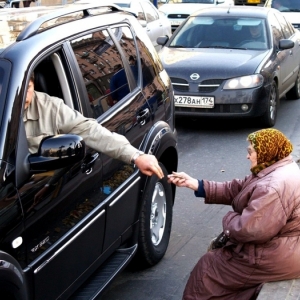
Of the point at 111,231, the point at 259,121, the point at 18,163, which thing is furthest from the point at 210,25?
the point at 18,163

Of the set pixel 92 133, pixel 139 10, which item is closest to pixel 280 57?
pixel 139 10

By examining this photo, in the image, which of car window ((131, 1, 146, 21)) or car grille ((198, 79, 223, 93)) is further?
car window ((131, 1, 146, 21))

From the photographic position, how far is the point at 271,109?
10.2 m

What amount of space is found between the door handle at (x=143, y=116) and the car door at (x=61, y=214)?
0.84 meters

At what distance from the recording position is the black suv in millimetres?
3256

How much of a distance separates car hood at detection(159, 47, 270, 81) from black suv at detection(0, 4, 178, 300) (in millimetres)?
3953

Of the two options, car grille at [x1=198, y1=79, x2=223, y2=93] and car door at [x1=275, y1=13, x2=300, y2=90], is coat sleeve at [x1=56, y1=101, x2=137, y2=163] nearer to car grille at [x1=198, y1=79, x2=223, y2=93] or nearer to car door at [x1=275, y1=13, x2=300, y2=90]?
car grille at [x1=198, y1=79, x2=223, y2=93]

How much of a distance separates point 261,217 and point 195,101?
581 centimetres

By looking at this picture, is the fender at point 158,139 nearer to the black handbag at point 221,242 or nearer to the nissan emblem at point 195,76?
the black handbag at point 221,242

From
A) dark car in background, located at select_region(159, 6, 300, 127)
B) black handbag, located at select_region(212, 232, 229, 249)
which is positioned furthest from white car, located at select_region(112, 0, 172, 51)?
black handbag, located at select_region(212, 232, 229, 249)

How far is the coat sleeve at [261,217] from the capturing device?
386 centimetres

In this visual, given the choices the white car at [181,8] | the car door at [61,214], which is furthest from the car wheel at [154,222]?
the white car at [181,8]

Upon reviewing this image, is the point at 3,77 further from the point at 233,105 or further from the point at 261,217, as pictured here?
the point at 233,105

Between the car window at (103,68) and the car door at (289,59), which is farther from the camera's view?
the car door at (289,59)
